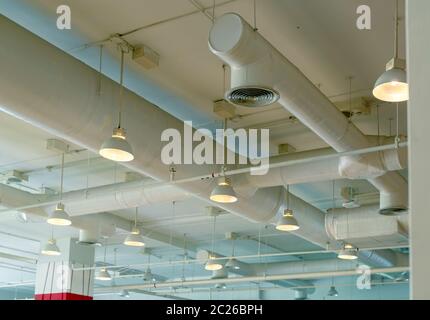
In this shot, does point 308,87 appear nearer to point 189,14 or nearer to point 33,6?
point 189,14

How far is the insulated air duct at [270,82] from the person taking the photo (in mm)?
3350

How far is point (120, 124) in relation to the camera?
4.72m

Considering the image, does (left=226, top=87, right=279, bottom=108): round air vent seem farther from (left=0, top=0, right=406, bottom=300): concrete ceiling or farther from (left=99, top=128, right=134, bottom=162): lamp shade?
(left=99, top=128, right=134, bottom=162): lamp shade

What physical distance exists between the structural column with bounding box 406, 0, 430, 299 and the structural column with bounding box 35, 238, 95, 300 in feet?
33.8

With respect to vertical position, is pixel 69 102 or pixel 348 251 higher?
pixel 69 102

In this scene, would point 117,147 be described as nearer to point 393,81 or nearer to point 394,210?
point 393,81

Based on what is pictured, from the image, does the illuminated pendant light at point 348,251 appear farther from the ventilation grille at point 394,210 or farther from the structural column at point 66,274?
the structural column at point 66,274

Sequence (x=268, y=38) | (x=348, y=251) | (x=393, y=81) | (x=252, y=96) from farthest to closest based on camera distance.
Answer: (x=348, y=251) < (x=268, y=38) < (x=252, y=96) < (x=393, y=81)

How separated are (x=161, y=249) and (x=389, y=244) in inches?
235

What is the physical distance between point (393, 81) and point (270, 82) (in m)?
0.75

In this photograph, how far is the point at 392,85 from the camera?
344cm

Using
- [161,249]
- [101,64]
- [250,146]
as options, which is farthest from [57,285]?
[101,64]

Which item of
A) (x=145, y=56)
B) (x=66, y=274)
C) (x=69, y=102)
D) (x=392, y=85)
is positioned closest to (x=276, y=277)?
(x=66, y=274)

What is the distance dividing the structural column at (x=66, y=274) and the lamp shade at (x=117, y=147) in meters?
6.82
